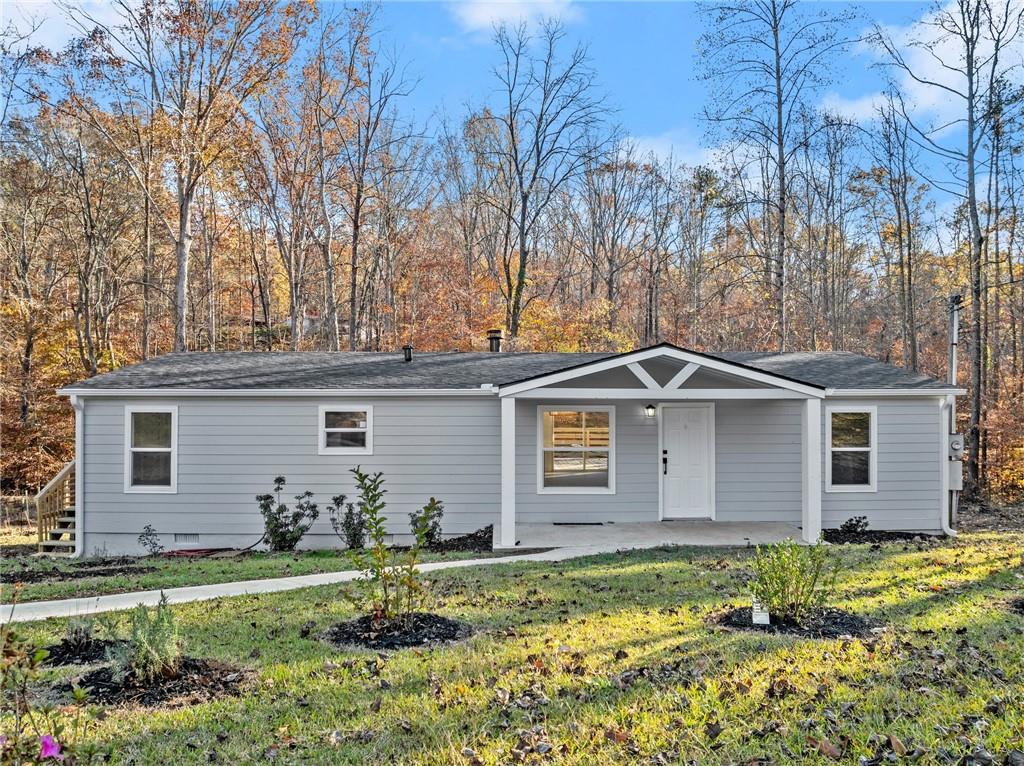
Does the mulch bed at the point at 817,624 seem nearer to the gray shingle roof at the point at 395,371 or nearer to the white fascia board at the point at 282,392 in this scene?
the gray shingle roof at the point at 395,371

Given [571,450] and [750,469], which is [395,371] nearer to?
[571,450]

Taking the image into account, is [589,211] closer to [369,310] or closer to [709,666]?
[369,310]

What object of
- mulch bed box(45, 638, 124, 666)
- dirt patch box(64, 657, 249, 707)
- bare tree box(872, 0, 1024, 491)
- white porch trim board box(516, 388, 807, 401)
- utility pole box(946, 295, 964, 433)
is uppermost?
bare tree box(872, 0, 1024, 491)

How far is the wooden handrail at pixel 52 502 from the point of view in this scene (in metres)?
11.2

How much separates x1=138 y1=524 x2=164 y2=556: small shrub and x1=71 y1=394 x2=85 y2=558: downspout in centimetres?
90

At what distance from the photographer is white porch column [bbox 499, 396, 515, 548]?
1009 cm

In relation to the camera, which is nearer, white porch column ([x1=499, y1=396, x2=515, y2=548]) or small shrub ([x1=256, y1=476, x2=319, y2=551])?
white porch column ([x1=499, y1=396, x2=515, y2=548])

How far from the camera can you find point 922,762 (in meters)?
3.22

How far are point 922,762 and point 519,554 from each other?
21.4ft

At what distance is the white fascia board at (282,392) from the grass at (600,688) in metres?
4.63

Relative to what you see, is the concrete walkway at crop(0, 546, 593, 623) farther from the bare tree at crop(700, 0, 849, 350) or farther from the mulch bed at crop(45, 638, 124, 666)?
the bare tree at crop(700, 0, 849, 350)

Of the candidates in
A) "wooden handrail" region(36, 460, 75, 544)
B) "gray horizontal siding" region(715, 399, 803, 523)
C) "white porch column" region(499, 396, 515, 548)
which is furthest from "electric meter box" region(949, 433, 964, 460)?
"wooden handrail" region(36, 460, 75, 544)

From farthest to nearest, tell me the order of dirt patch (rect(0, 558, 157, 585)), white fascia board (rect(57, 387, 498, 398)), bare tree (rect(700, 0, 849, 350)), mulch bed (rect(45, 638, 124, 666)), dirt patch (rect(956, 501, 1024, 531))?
bare tree (rect(700, 0, 849, 350)) → dirt patch (rect(956, 501, 1024, 531)) → white fascia board (rect(57, 387, 498, 398)) → dirt patch (rect(0, 558, 157, 585)) → mulch bed (rect(45, 638, 124, 666))

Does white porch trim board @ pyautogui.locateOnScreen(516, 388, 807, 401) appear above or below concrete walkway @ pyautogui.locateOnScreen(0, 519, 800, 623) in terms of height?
above
